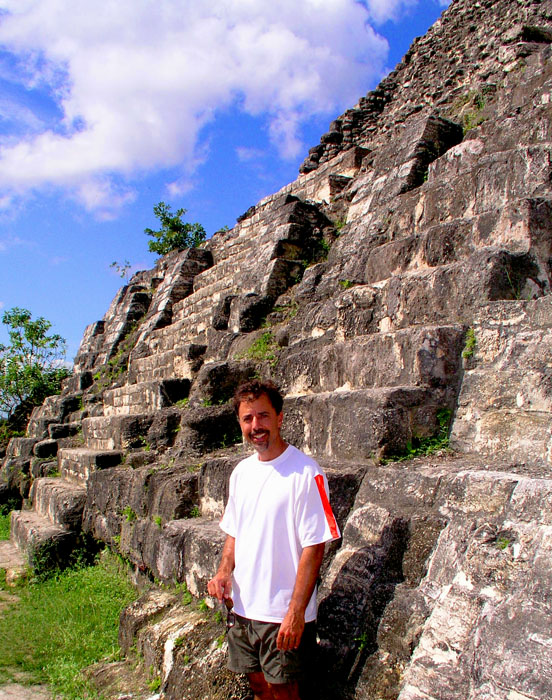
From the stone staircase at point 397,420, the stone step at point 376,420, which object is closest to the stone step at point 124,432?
the stone staircase at point 397,420

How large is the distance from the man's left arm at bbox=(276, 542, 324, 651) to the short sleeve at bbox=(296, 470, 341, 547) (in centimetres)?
4

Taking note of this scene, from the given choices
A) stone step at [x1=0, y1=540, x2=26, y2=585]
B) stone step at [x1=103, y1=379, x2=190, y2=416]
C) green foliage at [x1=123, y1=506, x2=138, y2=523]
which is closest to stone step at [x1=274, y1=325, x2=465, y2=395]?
green foliage at [x1=123, y1=506, x2=138, y2=523]

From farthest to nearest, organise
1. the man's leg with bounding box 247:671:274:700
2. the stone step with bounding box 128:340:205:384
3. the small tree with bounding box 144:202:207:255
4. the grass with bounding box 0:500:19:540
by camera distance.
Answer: the small tree with bounding box 144:202:207:255, the grass with bounding box 0:500:19:540, the stone step with bounding box 128:340:205:384, the man's leg with bounding box 247:671:274:700

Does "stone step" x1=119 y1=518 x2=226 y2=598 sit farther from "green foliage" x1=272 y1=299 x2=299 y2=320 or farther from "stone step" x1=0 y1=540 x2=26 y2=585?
"green foliage" x1=272 y1=299 x2=299 y2=320

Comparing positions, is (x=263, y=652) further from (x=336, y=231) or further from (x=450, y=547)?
(x=336, y=231)

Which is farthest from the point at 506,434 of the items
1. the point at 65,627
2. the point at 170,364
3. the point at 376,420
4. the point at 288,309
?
the point at 170,364

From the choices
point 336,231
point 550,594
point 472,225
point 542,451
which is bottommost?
point 550,594

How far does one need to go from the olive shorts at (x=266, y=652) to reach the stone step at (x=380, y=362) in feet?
5.27

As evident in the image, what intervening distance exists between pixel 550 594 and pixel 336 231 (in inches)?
253

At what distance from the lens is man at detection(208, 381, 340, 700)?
7.34ft

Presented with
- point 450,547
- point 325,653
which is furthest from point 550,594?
point 325,653

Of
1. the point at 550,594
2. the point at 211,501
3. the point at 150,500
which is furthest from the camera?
the point at 150,500

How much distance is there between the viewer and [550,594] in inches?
68.9

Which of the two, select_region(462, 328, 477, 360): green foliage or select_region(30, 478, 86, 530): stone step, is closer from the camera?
select_region(462, 328, 477, 360): green foliage
